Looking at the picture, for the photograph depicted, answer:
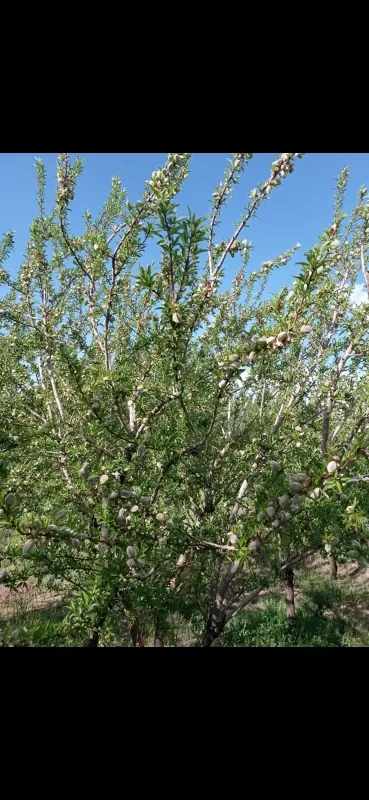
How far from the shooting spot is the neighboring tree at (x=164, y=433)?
157 cm

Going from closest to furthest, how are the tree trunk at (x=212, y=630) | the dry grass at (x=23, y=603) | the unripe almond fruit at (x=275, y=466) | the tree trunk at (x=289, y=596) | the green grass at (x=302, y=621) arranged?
the unripe almond fruit at (x=275, y=466), the tree trunk at (x=212, y=630), the green grass at (x=302, y=621), the dry grass at (x=23, y=603), the tree trunk at (x=289, y=596)

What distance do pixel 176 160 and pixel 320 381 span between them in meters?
2.46

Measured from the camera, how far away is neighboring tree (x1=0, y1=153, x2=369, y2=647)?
1.57 meters

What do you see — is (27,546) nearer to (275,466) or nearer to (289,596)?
(275,466)

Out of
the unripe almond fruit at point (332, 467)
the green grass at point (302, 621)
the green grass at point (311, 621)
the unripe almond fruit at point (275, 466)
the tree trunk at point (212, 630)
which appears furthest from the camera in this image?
the green grass at point (311, 621)

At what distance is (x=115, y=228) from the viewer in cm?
258

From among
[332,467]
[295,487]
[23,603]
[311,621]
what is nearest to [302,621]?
[311,621]

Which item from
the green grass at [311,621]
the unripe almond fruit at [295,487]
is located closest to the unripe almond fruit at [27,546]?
the unripe almond fruit at [295,487]

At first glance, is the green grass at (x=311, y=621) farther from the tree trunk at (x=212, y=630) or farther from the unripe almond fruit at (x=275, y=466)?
the unripe almond fruit at (x=275, y=466)

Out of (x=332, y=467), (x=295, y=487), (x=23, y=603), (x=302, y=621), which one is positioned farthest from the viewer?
(x=302, y=621)

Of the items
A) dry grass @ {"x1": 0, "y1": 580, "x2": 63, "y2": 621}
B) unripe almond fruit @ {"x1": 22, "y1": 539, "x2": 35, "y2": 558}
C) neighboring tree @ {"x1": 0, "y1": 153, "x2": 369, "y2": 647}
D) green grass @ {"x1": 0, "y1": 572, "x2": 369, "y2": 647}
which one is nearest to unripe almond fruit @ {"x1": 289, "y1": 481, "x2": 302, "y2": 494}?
neighboring tree @ {"x1": 0, "y1": 153, "x2": 369, "y2": 647}

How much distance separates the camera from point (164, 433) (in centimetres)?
234
